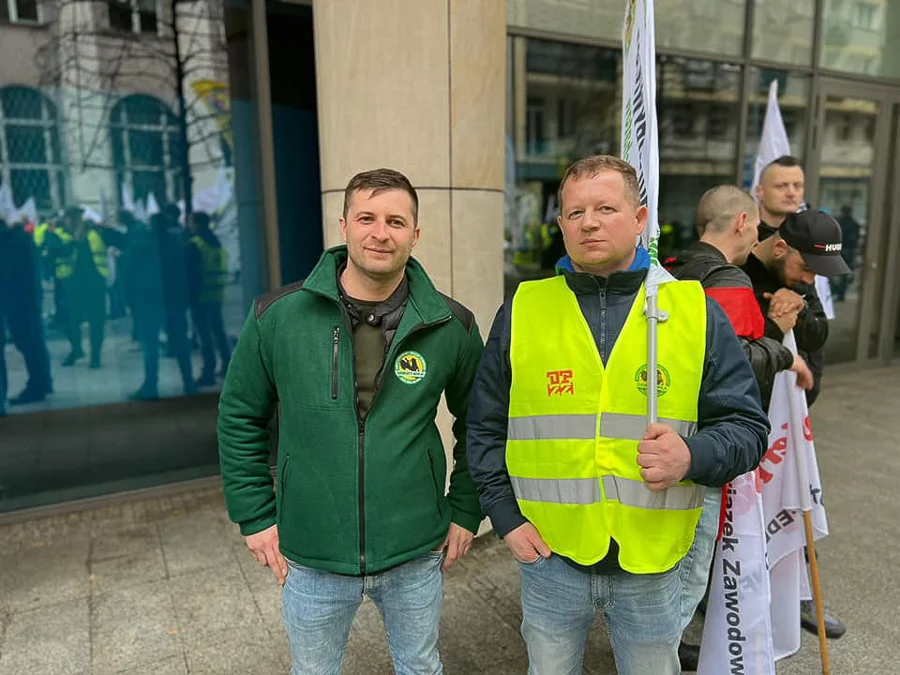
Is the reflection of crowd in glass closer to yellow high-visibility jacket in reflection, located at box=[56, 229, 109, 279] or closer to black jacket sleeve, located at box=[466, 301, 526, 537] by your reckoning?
yellow high-visibility jacket in reflection, located at box=[56, 229, 109, 279]

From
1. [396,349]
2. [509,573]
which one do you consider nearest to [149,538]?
[509,573]

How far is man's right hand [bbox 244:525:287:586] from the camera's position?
203 centimetres

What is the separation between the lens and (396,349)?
1938 millimetres

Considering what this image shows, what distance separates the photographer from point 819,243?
2928mm

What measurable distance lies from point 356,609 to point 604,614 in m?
0.73

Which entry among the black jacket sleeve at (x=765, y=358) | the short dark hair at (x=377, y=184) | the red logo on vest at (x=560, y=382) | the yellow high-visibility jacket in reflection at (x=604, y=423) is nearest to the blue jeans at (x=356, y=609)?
the yellow high-visibility jacket in reflection at (x=604, y=423)

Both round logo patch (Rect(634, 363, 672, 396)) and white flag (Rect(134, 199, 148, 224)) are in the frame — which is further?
white flag (Rect(134, 199, 148, 224))

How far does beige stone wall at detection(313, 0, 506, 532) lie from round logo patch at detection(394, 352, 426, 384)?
6.51 ft

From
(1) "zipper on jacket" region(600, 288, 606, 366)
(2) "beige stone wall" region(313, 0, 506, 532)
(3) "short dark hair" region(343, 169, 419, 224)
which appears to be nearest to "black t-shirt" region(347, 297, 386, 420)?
(3) "short dark hair" region(343, 169, 419, 224)

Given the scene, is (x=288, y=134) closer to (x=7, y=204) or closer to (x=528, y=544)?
(x=7, y=204)

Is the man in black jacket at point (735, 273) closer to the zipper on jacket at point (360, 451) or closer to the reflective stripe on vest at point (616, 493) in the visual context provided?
the reflective stripe on vest at point (616, 493)

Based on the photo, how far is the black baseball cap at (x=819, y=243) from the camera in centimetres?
293

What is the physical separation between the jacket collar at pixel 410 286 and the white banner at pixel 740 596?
1.36 meters

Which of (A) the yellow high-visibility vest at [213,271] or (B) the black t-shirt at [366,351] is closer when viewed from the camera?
(B) the black t-shirt at [366,351]
